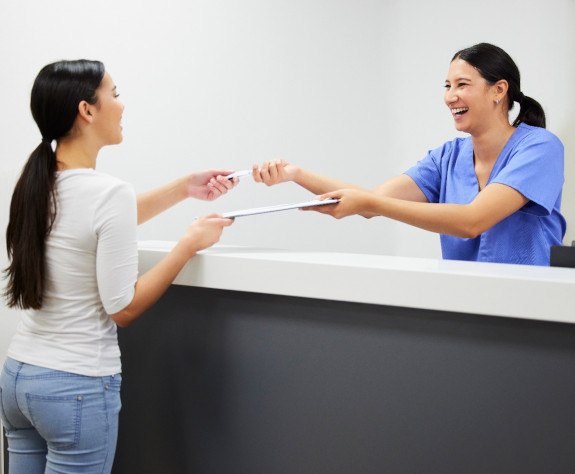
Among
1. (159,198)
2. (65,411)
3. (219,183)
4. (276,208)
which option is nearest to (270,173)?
(219,183)

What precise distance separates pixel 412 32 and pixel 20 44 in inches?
70.6

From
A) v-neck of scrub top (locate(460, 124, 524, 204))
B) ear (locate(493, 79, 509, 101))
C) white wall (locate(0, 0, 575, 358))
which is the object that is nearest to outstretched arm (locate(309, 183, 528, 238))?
v-neck of scrub top (locate(460, 124, 524, 204))

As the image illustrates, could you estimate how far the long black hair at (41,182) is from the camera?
1095 millimetres

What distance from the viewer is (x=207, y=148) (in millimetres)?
2613

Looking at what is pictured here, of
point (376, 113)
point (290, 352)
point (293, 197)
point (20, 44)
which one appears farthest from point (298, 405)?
point (376, 113)

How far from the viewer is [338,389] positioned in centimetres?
108

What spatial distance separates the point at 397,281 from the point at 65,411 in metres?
0.54

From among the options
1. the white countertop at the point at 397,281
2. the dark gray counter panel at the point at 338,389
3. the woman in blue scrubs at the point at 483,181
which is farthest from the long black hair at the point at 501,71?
the dark gray counter panel at the point at 338,389

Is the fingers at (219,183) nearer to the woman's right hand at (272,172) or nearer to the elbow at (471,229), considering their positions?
the woman's right hand at (272,172)

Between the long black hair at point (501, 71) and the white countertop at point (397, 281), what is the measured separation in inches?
25.5

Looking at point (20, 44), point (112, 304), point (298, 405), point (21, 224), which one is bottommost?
point (298, 405)

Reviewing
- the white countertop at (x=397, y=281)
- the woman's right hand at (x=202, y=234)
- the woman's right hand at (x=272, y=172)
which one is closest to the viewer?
the white countertop at (x=397, y=281)

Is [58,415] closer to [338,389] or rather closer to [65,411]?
[65,411]

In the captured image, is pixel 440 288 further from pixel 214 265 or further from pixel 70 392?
pixel 70 392
